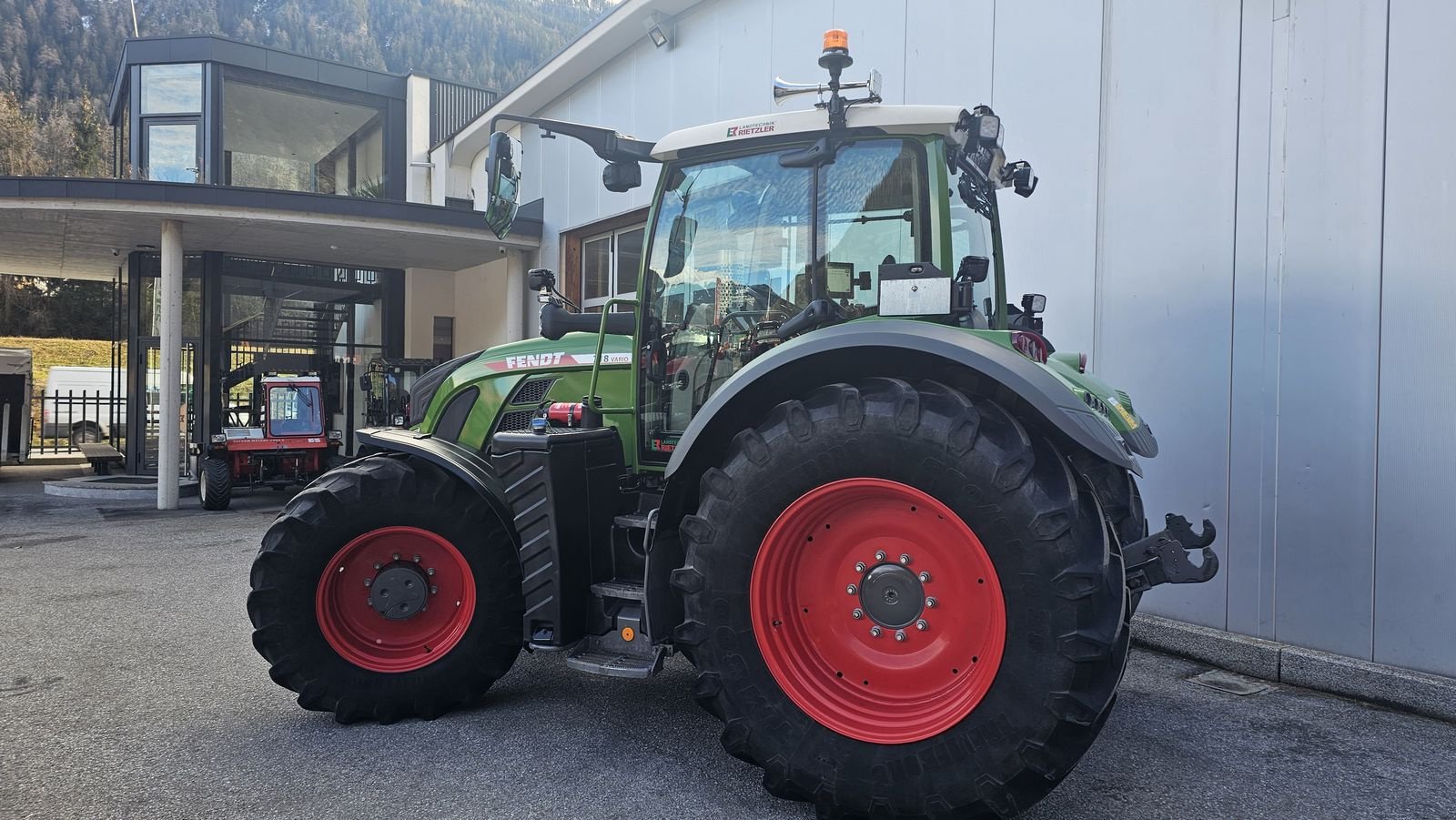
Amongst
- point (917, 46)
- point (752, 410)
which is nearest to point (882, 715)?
point (752, 410)

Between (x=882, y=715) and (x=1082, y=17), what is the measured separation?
4.84 meters

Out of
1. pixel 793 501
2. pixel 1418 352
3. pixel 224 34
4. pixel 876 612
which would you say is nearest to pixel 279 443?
pixel 793 501

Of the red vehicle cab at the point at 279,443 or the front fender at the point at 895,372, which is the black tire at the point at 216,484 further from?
the front fender at the point at 895,372

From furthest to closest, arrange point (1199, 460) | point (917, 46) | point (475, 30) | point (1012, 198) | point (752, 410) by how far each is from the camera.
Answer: point (475, 30)
point (917, 46)
point (1012, 198)
point (1199, 460)
point (752, 410)

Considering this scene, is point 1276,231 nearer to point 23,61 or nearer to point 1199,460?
point 1199,460

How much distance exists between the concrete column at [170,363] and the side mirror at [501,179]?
34.2 ft

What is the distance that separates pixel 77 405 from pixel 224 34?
3870 cm

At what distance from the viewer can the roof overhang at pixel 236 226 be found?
1131 centimetres

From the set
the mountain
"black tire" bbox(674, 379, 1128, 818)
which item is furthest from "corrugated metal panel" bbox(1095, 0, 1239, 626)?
the mountain

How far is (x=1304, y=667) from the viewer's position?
4.63 meters

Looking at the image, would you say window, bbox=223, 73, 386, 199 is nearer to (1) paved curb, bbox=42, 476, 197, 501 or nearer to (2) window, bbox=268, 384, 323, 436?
(2) window, bbox=268, 384, 323, 436

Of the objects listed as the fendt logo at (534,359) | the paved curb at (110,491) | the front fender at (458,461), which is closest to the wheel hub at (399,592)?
the front fender at (458,461)

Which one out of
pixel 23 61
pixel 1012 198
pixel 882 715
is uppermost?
pixel 23 61

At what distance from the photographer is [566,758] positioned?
3486 millimetres
